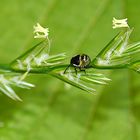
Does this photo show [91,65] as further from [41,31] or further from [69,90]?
[69,90]

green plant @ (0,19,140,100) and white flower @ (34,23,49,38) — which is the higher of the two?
white flower @ (34,23,49,38)

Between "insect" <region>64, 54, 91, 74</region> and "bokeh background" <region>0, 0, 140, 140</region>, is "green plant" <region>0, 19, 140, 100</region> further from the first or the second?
"bokeh background" <region>0, 0, 140, 140</region>

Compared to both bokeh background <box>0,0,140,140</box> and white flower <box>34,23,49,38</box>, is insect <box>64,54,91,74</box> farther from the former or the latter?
bokeh background <box>0,0,140,140</box>

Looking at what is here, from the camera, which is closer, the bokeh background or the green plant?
the green plant

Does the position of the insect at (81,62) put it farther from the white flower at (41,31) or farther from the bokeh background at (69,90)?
the bokeh background at (69,90)

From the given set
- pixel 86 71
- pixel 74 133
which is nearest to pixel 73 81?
pixel 86 71

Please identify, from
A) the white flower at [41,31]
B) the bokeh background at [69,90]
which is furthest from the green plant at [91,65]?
the bokeh background at [69,90]

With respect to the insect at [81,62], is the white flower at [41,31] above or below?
above

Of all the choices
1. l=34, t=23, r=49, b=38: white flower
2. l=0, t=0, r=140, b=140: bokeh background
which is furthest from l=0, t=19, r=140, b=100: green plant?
l=0, t=0, r=140, b=140: bokeh background

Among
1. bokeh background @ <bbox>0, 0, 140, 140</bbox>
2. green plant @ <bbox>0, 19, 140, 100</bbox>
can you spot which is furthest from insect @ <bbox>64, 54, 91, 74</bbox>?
bokeh background @ <bbox>0, 0, 140, 140</bbox>

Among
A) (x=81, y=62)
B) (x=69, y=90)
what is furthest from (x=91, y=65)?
(x=69, y=90)
